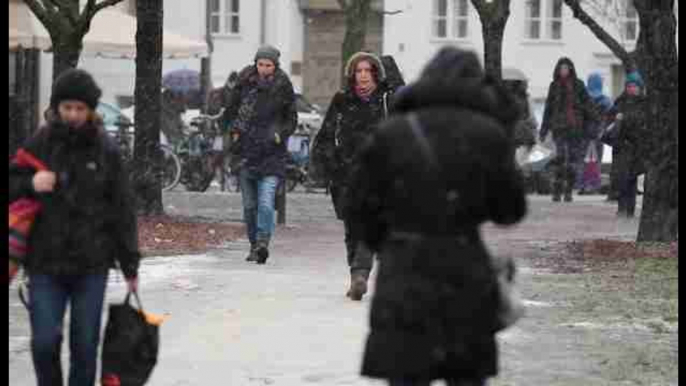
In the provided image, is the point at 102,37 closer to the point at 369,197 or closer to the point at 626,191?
the point at 626,191

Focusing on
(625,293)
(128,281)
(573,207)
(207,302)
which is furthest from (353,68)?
(573,207)

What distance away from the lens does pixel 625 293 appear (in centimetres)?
1524

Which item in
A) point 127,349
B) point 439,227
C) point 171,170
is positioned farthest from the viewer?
point 171,170

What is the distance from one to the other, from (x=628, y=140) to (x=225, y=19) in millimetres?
35323

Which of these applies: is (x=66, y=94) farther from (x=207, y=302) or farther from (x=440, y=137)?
(x=207, y=302)

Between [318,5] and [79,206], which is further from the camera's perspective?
[318,5]

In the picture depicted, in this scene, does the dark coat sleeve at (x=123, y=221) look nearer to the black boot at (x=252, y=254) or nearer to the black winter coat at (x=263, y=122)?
the black winter coat at (x=263, y=122)

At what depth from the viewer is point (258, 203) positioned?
1658 centimetres

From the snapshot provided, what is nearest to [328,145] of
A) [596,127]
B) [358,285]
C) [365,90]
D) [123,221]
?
[365,90]

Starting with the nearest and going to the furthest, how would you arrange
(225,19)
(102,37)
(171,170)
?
(171,170)
(102,37)
(225,19)

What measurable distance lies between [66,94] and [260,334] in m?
3.97

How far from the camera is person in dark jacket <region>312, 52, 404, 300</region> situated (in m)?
13.7

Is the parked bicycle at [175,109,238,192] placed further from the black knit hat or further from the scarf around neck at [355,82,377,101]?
the black knit hat

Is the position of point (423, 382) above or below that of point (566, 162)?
above
